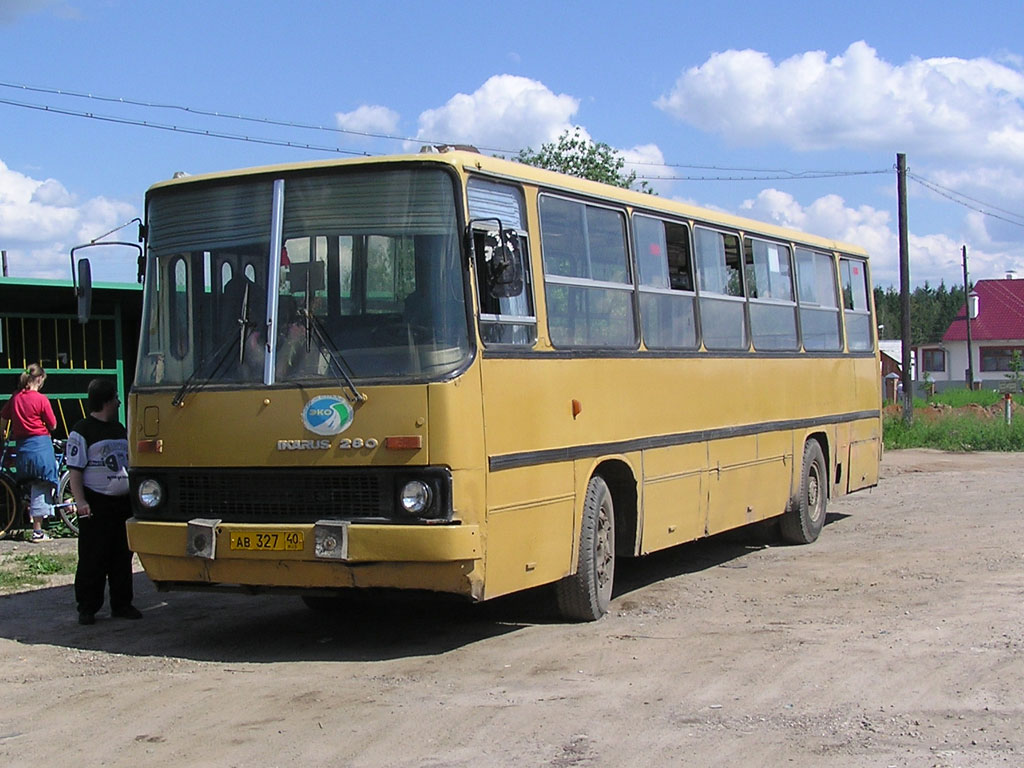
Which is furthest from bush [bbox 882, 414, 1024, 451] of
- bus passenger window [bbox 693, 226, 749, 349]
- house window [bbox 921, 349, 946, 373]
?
house window [bbox 921, 349, 946, 373]

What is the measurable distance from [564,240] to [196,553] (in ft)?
10.9

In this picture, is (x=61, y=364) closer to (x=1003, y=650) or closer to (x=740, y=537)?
(x=740, y=537)

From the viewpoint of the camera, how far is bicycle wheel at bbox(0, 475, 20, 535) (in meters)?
15.8

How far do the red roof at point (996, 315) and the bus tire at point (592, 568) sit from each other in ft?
245

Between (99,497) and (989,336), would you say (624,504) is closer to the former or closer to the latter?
Result: (99,497)

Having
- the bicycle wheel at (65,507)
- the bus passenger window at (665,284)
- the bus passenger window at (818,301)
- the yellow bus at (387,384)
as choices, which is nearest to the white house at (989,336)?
the bus passenger window at (818,301)

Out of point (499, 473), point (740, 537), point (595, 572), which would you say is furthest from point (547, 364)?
point (740, 537)

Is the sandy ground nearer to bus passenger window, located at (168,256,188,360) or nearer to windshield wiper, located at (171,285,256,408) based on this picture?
windshield wiper, located at (171,285,256,408)

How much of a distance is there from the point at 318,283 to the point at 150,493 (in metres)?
1.82

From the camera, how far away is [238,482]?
28.7ft

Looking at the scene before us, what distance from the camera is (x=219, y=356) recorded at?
29.2 ft

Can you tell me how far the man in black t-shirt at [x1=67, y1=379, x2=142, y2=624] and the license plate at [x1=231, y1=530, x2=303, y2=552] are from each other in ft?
6.36

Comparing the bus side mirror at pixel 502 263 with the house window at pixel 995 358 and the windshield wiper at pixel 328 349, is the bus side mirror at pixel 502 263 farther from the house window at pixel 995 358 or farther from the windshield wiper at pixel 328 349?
the house window at pixel 995 358

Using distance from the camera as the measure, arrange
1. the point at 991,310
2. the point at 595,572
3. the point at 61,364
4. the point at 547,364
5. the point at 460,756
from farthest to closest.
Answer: the point at 991,310, the point at 61,364, the point at 595,572, the point at 547,364, the point at 460,756
